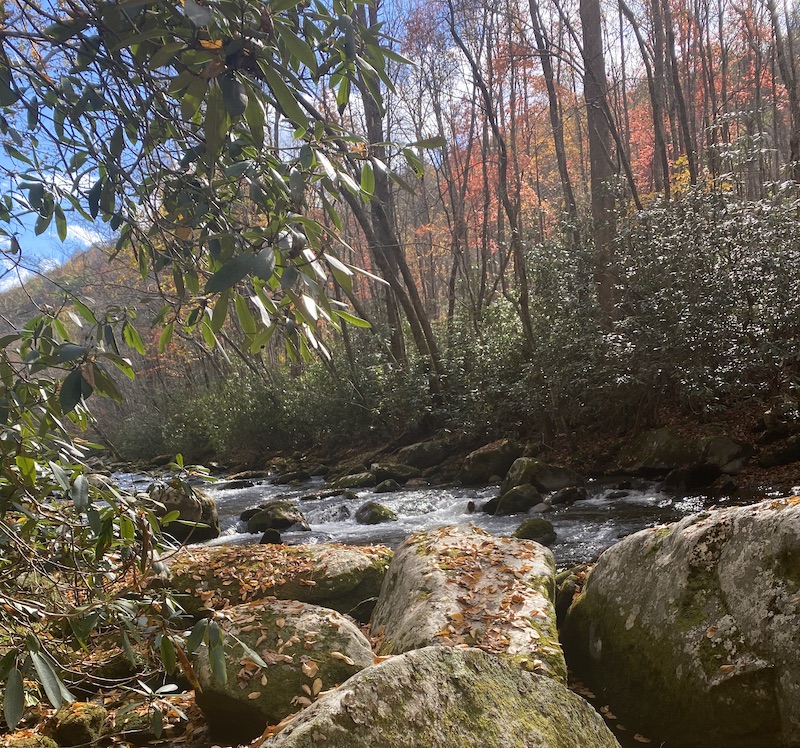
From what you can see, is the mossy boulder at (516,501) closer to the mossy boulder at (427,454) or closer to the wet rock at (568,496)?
the wet rock at (568,496)

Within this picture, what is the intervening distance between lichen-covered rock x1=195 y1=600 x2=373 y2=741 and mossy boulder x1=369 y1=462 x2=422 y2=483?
30.3 ft

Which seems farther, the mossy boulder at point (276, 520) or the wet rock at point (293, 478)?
the wet rock at point (293, 478)

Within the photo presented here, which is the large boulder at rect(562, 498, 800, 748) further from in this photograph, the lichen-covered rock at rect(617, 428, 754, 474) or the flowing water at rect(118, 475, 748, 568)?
the lichen-covered rock at rect(617, 428, 754, 474)

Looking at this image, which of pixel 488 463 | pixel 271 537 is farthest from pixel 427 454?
pixel 271 537

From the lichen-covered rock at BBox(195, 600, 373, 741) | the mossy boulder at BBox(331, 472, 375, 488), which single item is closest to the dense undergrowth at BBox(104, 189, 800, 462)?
the mossy boulder at BBox(331, 472, 375, 488)

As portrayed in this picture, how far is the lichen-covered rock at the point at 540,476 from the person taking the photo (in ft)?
34.0

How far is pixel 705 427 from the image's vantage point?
32.6ft

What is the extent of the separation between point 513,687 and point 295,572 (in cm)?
415

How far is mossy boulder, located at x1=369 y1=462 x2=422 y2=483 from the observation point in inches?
521

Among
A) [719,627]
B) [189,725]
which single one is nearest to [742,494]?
[719,627]

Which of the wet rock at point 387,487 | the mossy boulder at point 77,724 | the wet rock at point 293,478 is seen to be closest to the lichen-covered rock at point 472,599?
the mossy boulder at point 77,724

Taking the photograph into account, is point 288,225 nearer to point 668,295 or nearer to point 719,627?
point 719,627

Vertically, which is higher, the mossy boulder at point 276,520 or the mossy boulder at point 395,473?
the mossy boulder at point 276,520

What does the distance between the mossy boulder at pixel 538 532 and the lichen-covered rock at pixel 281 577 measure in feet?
7.70
